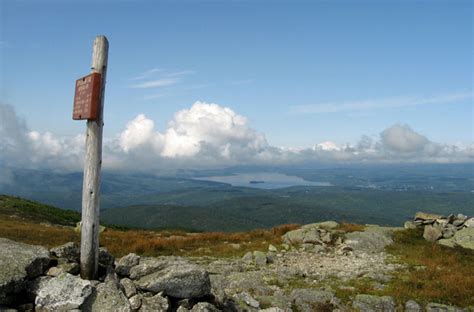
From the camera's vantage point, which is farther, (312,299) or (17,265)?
(312,299)

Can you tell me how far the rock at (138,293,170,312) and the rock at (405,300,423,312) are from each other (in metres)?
10.6

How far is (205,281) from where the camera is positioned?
12.2 m

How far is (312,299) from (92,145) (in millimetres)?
11061

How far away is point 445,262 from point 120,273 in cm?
2193

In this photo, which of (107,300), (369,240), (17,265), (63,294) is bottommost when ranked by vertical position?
(369,240)

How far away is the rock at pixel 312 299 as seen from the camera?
51.9 ft

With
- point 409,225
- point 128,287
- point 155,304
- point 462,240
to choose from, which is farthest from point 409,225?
point 128,287

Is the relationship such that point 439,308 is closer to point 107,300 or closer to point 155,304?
point 155,304

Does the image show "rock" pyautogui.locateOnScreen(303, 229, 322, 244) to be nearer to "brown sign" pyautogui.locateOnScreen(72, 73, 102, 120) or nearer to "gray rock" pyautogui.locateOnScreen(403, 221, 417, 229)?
"gray rock" pyautogui.locateOnScreen(403, 221, 417, 229)

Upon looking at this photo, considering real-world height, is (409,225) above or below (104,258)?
below

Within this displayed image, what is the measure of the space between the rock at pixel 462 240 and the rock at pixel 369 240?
14.5ft

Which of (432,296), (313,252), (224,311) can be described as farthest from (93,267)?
(313,252)

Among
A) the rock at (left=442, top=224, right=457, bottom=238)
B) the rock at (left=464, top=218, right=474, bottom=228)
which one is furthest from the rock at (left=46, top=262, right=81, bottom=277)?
the rock at (left=464, top=218, right=474, bottom=228)

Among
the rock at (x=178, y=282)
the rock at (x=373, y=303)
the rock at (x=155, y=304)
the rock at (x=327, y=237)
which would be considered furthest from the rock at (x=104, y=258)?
the rock at (x=327, y=237)
